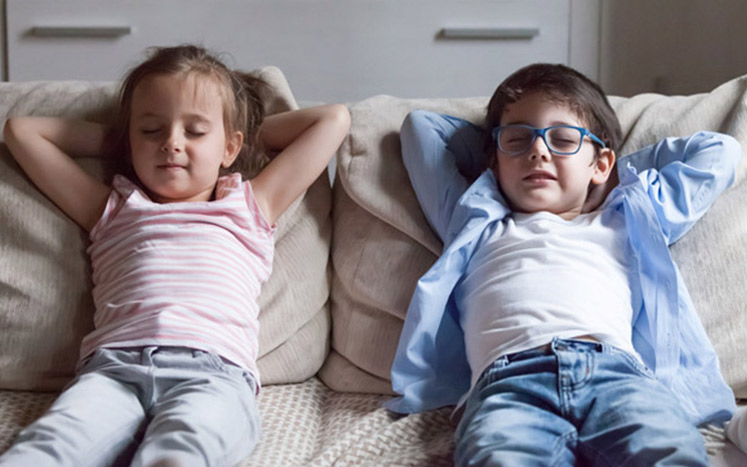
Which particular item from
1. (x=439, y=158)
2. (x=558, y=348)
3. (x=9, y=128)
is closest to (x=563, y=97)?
(x=439, y=158)

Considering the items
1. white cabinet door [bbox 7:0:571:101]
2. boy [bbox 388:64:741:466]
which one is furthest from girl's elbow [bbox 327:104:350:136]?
white cabinet door [bbox 7:0:571:101]

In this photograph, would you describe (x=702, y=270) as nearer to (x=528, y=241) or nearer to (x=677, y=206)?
(x=677, y=206)

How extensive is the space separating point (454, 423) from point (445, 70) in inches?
61.1

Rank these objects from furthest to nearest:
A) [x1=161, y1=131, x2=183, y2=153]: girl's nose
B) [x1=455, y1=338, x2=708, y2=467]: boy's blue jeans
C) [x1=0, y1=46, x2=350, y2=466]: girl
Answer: [x1=161, y1=131, x2=183, y2=153]: girl's nose
[x1=0, y1=46, x2=350, y2=466]: girl
[x1=455, y1=338, x2=708, y2=467]: boy's blue jeans

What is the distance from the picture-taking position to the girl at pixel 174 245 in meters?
1.24

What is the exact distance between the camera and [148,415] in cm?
133

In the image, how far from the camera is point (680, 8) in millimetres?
2811

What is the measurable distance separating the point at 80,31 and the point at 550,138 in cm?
171

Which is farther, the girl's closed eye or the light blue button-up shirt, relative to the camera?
the girl's closed eye

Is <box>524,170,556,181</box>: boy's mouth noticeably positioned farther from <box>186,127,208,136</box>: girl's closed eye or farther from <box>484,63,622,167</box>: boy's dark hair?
<box>186,127,208,136</box>: girl's closed eye

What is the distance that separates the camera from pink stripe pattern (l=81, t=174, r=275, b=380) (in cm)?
139

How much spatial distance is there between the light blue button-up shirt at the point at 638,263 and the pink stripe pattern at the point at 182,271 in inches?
10.9

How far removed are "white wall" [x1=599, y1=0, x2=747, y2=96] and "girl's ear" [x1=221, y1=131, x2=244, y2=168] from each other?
1.56 metres

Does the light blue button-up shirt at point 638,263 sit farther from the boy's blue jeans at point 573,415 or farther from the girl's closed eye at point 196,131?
the girl's closed eye at point 196,131
